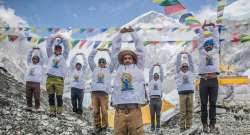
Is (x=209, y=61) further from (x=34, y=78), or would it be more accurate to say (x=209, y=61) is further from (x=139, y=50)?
(x=34, y=78)

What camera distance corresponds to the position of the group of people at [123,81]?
9.69 metres

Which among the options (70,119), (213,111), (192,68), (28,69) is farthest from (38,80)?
(213,111)

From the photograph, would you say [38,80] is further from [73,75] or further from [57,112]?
[73,75]

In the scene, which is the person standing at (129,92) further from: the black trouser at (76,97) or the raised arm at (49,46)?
the black trouser at (76,97)

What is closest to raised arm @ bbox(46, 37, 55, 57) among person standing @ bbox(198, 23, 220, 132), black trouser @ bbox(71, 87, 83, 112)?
black trouser @ bbox(71, 87, 83, 112)

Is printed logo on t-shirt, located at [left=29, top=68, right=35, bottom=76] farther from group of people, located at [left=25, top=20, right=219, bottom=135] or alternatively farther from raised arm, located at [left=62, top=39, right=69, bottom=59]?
raised arm, located at [left=62, top=39, right=69, bottom=59]

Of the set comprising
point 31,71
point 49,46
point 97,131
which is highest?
point 49,46

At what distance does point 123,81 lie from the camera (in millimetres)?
9742

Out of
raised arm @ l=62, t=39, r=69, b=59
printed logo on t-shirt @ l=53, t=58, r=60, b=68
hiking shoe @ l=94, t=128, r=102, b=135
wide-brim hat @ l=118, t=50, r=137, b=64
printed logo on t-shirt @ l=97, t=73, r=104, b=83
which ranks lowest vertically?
hiking shoe @ l=94, t=128, r=102, b=135

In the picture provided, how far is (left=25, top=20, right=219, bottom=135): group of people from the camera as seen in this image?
9.69 meters

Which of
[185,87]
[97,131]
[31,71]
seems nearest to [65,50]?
[31,71]

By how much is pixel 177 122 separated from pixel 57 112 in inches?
336

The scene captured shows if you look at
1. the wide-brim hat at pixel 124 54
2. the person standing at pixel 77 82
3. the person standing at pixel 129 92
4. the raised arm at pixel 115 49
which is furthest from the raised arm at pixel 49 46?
the wide-brim hat at pixel 124 54

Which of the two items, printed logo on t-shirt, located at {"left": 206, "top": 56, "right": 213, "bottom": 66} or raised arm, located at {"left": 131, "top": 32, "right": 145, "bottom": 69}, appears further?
printed logo on t-shirt, located at {"left": 206, "top": 56, "right": 213, "bottom": 66}
